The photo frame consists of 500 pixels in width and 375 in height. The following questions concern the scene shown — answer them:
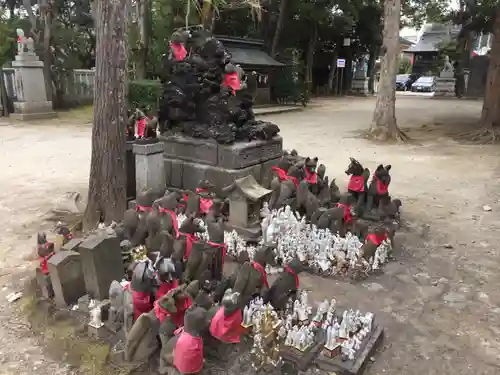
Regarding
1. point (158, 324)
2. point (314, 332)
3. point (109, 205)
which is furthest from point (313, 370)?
point (109, 205)

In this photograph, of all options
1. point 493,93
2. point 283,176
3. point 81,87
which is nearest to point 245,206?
point 283,176

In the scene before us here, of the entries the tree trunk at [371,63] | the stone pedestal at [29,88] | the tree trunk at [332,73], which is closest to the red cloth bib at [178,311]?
the stone pedestal at [29,88]

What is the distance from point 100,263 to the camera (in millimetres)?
3695

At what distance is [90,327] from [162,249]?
2.82 feet

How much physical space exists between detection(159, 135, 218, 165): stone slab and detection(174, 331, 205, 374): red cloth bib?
3579 millimetres

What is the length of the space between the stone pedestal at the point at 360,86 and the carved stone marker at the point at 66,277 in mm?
32273

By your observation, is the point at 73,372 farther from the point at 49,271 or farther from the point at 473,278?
the point at 473,278

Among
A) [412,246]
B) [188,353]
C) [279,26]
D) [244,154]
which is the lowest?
[412,246]

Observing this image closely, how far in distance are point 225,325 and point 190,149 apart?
3808 millimetres

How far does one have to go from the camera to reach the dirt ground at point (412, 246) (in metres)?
3.40

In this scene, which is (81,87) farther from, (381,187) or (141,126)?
(381,187)

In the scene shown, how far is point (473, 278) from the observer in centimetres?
462

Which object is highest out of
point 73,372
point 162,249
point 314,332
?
point 162,249

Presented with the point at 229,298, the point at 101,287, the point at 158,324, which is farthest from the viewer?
the point at 101,287
